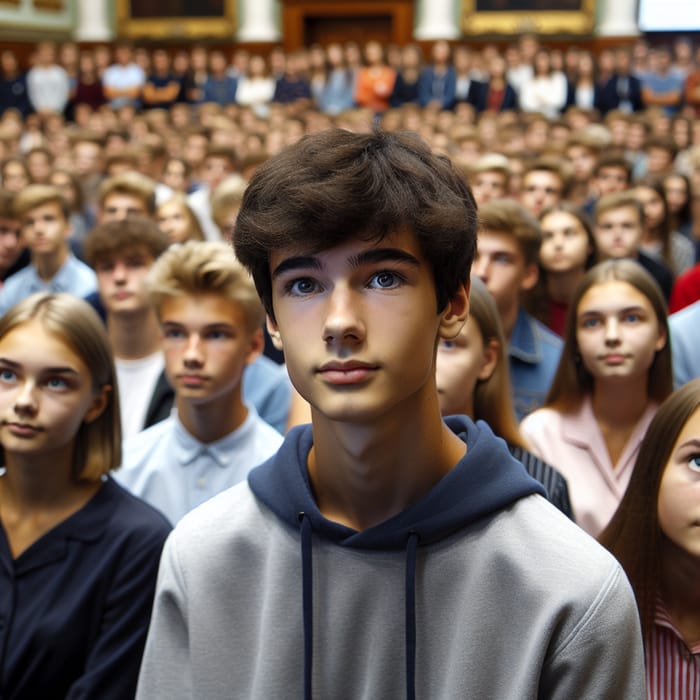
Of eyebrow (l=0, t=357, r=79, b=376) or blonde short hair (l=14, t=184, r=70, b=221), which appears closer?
eyebrow (l=0, t=357, r=79, b=376)

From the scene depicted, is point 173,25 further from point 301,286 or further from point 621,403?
point 301,286

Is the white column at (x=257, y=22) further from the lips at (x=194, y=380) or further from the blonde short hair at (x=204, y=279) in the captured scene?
the lips at (x=194, y=380)

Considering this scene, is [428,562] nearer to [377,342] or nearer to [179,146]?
[377,342]

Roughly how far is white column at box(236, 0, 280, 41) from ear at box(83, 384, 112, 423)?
15.9m

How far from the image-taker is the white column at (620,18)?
15836 millimetres

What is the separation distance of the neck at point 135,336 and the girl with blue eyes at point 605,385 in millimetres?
1372

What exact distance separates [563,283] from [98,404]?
7.57ft

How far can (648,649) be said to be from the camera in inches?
65.4

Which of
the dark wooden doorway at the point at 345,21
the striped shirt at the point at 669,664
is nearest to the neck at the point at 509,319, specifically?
the striped shirt at the point at 669,664

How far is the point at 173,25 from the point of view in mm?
17406

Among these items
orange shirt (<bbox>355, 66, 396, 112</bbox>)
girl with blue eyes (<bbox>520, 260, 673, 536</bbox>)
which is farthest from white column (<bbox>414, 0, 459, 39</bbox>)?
girl with blue eyes (<bbox>520, 260, 673, 536</bbox>)

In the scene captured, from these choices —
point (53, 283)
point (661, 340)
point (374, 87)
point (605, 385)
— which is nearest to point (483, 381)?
point (605, 385)

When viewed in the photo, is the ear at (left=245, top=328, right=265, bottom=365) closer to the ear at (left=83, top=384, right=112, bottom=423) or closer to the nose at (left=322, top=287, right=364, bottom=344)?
the ear at (left=83, top=384, right=112, bottom=423)

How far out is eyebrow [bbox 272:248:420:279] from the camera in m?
1.15
